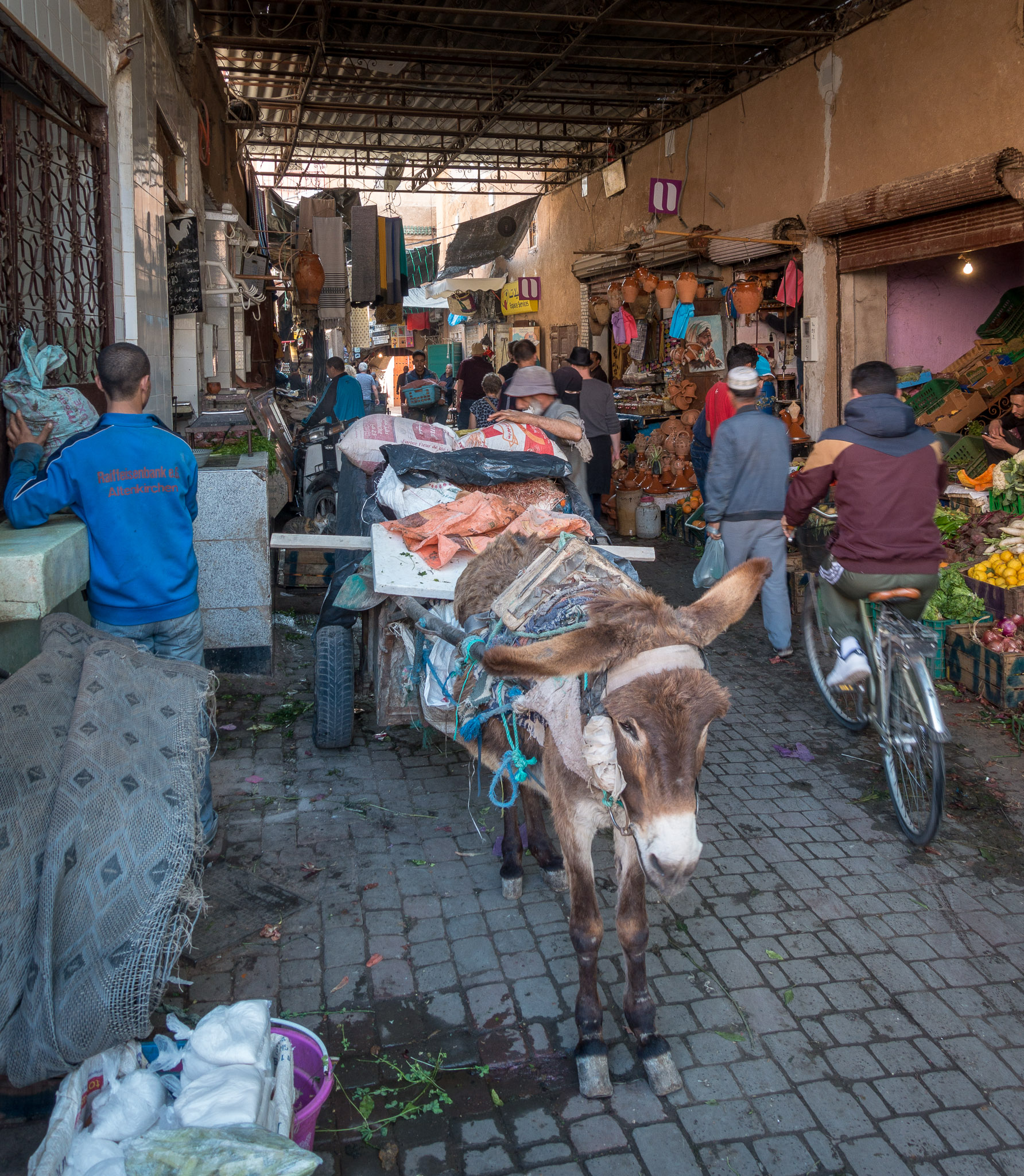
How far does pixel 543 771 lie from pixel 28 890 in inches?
61.2

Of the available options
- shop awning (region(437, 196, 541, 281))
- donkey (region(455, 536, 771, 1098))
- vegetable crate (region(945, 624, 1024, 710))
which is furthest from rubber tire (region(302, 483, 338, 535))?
shop awning (region(437, 196, 541, 281))

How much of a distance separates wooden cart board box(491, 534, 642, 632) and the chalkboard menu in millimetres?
7177

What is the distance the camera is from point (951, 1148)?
8.78 ft

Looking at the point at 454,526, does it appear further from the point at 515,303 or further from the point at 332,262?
Answer: the point at 515,303

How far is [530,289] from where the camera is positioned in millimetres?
21344

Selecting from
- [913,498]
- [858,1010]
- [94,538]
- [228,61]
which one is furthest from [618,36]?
[858,1010]

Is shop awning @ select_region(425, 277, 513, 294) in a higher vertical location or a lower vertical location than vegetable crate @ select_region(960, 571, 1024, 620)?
higher

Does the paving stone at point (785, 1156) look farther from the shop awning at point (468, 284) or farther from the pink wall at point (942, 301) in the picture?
the shop awning at point (468, 284)

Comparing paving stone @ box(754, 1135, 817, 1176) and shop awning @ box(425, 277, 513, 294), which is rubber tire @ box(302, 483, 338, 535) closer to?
paving stone @ box(754, 1135, 817, 1176)

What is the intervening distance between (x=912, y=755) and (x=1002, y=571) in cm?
Result: 253

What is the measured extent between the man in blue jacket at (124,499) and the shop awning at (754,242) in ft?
31.3

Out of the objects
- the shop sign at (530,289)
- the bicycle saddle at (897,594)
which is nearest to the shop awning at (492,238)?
the shop sign at (530,289)

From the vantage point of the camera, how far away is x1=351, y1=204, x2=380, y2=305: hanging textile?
1574 cm

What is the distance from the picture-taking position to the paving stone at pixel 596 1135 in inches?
106
